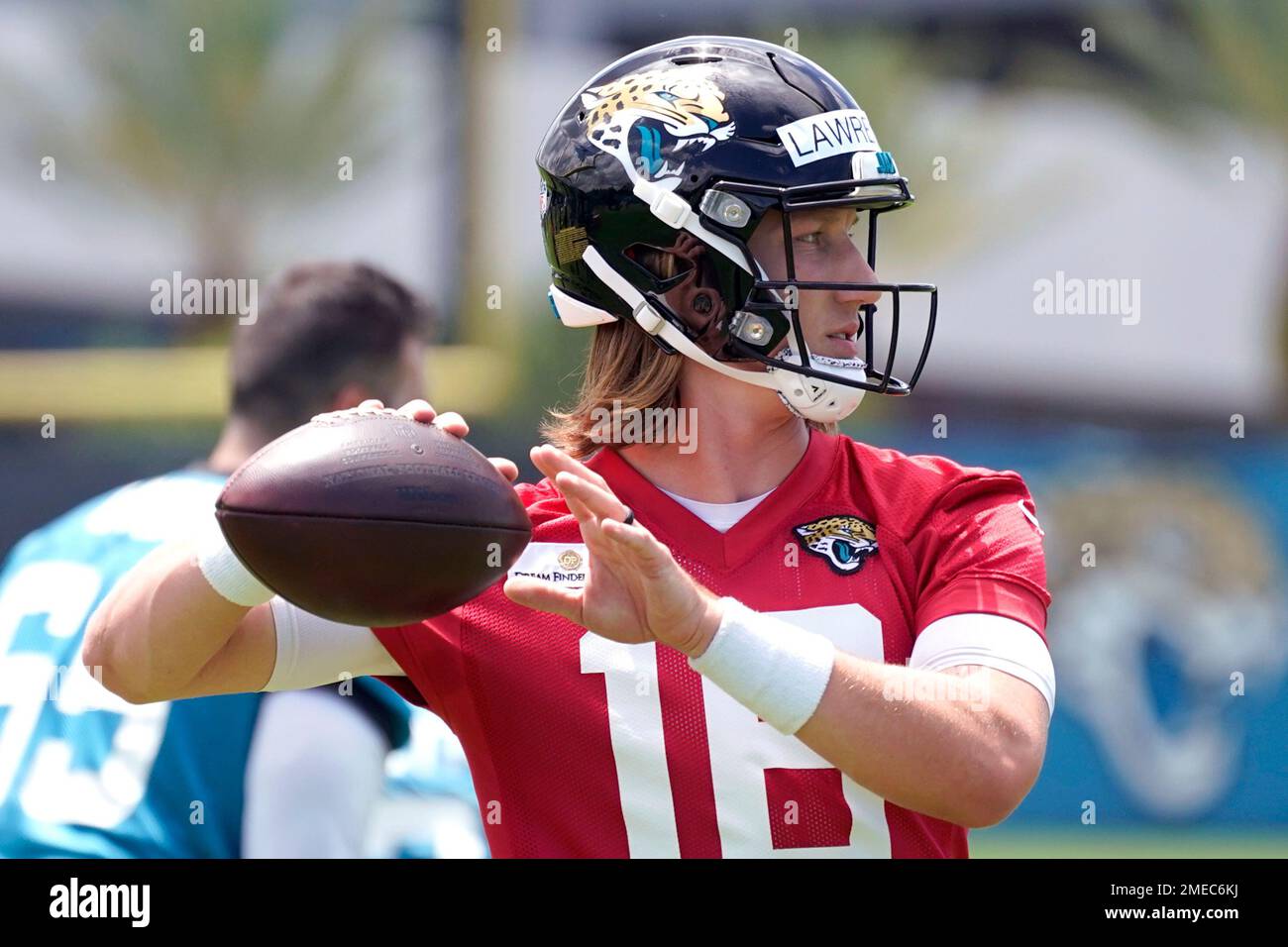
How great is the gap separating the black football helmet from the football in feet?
1.55

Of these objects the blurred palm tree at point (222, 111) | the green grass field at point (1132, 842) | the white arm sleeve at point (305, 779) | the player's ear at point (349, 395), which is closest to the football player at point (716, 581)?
the white arm sleeve at point (305, 779)

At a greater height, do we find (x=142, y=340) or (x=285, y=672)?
(x=142, y=340)

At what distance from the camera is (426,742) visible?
399cm

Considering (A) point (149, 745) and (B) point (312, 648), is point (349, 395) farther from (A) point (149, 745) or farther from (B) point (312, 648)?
(B) point (312, 648)

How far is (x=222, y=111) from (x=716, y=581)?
560 centimetres

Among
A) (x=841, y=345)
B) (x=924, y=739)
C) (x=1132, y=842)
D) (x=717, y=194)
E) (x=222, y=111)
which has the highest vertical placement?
(x=222, y=111)

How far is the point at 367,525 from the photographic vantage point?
2002mm

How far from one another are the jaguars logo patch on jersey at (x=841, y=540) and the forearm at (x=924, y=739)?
0.76 ft

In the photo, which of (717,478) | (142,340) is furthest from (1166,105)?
(717,478)

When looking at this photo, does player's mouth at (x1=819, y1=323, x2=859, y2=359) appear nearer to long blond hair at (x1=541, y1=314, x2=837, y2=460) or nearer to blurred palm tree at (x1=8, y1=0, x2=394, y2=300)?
long blond hair at (x1=541, y1=314, x2=837, y2=460)

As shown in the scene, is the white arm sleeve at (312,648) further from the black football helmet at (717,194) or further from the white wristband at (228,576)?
the black football helmet at (717,194)

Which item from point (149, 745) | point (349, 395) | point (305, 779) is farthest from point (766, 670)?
point (349, 395)

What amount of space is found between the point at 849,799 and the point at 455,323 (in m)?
5.14

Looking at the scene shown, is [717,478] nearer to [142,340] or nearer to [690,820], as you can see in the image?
[690,820]
